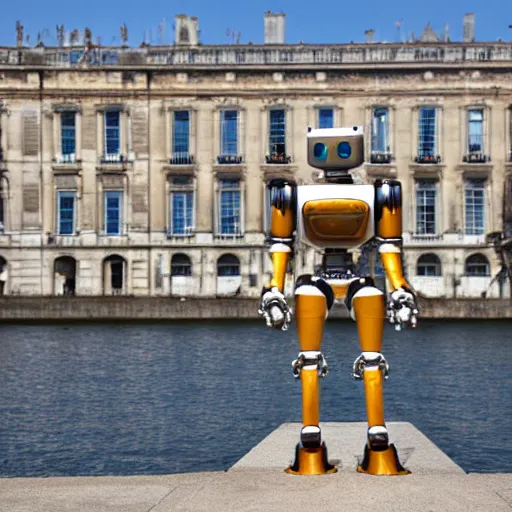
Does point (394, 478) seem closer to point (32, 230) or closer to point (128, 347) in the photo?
point (128, 347)

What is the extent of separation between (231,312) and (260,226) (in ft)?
34.7

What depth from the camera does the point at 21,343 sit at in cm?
4312

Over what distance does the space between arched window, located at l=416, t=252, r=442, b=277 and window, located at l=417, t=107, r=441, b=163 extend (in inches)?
216

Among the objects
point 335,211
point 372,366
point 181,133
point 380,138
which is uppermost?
point 181,133

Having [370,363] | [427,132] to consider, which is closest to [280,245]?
[370,363]

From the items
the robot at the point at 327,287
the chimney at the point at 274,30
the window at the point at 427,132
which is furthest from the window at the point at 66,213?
the robot at the point at 327,287

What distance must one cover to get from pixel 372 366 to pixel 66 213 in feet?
178

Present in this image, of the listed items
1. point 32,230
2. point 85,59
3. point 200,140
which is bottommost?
point 32,230

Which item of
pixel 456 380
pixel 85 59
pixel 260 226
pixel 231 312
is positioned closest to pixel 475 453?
pixel 456 380

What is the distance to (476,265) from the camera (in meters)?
63.5

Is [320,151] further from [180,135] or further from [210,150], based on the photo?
[180,135]

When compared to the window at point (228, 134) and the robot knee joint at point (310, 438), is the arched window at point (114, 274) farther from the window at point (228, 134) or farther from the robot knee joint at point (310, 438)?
the robot knee joint at point (310, 438)

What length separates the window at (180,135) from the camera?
212 ft

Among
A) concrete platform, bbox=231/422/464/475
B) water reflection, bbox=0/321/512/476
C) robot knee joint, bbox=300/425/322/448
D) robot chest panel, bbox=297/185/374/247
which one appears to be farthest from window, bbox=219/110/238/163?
robot knee joint, bbox=300/425/322/448
